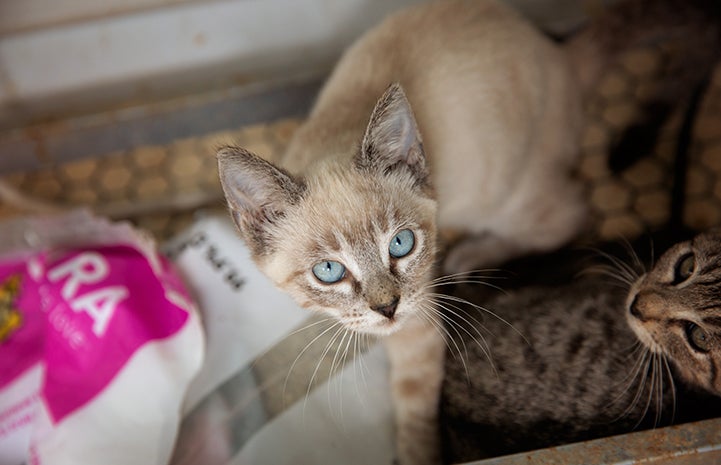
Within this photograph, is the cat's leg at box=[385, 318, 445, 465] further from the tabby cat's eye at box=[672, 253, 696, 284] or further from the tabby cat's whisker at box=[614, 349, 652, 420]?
the tabby cat's eye at box=[672, 253, 696, 284]

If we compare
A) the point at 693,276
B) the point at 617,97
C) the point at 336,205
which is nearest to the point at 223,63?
the point at 336,205

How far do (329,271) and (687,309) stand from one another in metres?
0.74

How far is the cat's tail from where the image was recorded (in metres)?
1.74

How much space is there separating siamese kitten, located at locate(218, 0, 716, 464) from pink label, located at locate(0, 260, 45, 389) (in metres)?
0.85

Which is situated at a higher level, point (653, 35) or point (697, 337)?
point (653, 35)

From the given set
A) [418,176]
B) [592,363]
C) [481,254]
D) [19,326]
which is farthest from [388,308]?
[19,326]

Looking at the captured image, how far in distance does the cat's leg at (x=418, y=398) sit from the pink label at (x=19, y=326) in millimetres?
1035

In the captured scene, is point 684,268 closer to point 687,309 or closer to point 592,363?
point 687,309

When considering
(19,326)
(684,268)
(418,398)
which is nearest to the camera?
(684,268)

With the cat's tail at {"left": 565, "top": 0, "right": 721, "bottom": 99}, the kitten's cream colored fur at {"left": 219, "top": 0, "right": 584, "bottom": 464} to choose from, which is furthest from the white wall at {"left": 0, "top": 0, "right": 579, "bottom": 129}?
the kitten's cream colored fur at {"left": 219, "top": 0, "right": 584, "bottom": 464}

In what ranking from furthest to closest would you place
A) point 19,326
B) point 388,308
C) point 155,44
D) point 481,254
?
point 155,44 → point 481,254 → point 19,326 → point 388,308

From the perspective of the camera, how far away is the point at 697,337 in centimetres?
125

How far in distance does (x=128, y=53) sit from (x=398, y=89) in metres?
1.53

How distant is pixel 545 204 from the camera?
1.85 metres
